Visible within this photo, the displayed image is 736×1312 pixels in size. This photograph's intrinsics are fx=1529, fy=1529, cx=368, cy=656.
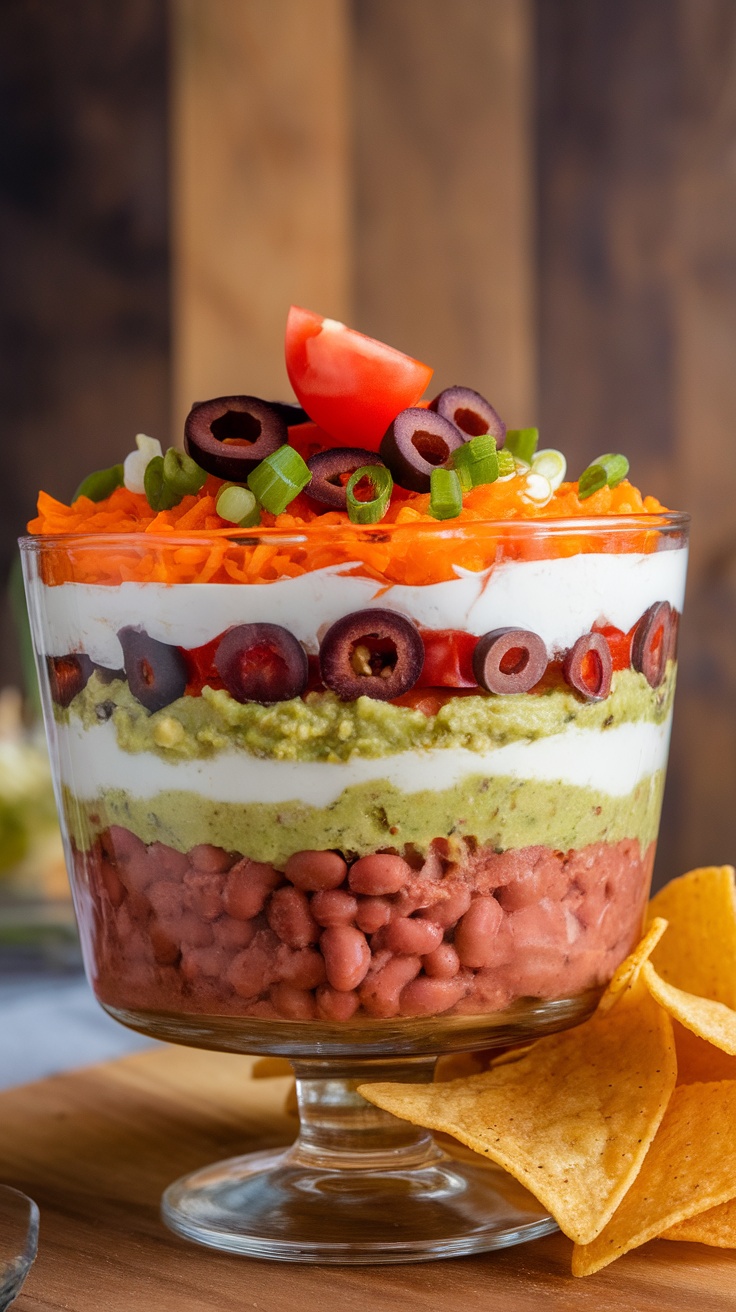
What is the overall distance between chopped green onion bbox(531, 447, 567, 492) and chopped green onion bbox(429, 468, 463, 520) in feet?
0.58

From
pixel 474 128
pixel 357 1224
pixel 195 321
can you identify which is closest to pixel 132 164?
pixel 195 321

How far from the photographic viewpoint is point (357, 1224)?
1.19m

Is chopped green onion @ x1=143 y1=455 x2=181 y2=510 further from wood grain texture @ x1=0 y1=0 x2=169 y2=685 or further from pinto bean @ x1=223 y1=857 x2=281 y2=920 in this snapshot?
wood grain texture @ x1=0 y1=0 x2=169 y2=685

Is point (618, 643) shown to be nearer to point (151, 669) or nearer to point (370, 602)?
point (370, 602)

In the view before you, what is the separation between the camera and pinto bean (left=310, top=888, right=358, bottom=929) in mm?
1093

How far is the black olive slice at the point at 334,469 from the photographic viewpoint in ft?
3.63

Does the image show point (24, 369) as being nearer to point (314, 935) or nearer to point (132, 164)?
point (132, 164)

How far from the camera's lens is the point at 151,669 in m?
1.11

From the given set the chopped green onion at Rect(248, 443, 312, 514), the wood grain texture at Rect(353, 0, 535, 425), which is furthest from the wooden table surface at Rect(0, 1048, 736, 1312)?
the wood grain texture at Rect(353, 0, 535, 425)

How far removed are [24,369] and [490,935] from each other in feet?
9.16

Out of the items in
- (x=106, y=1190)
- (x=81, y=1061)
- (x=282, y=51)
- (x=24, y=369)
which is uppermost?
(x=282, y=51)

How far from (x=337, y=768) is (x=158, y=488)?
0.27 m

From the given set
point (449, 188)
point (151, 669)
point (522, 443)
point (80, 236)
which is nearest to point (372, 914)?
point (151, 669)

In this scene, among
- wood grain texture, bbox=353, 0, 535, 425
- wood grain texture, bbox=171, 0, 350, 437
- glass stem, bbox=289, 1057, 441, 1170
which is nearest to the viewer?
glass stem, bbox=289, 1057, 441, 1170
